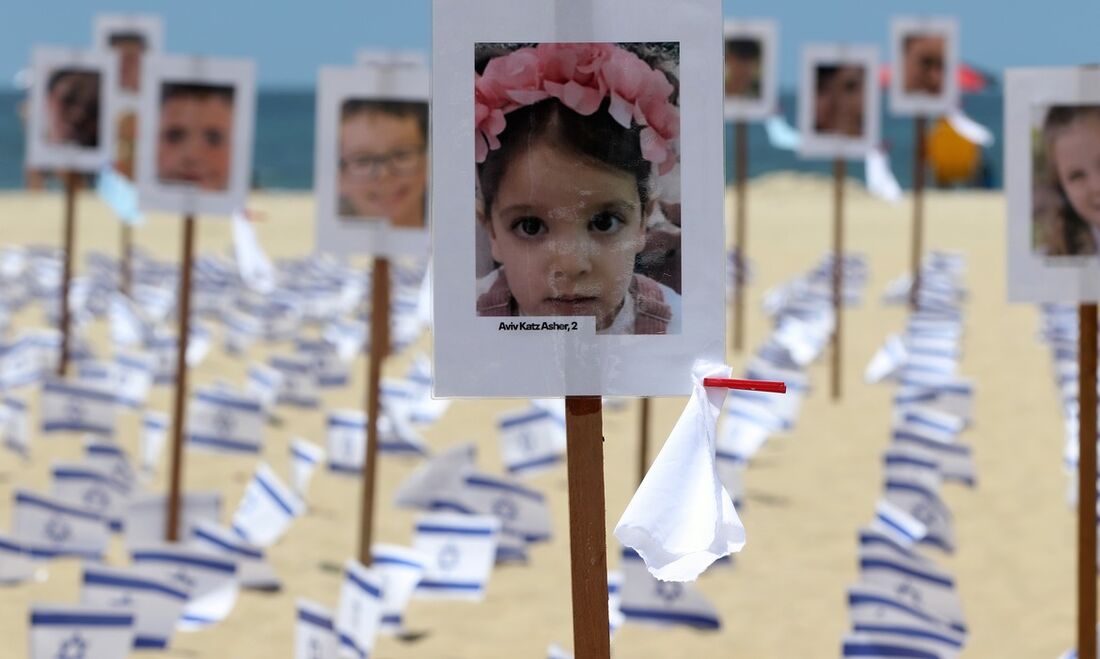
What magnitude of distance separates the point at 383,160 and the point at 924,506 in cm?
205

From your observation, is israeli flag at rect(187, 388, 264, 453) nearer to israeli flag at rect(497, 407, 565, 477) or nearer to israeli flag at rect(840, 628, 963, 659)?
israeli flag at rect(497, 407, 565, 477)

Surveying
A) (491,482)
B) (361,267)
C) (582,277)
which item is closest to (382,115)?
(491,482)

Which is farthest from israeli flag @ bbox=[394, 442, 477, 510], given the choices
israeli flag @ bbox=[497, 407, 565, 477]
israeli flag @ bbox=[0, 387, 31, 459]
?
→ israeli flag @ bbox=[0, 387, 31, 459]

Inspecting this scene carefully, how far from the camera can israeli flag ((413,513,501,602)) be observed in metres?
5.05

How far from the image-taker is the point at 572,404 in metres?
2.85

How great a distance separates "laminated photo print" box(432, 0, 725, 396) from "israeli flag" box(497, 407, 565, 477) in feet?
12.0

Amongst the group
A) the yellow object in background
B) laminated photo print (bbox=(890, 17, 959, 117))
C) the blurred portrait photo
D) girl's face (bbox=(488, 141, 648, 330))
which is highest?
the yellow object in background

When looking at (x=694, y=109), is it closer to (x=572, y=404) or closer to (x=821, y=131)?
(x=572, y=404)

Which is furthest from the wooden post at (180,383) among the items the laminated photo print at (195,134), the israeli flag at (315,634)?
the israeli flag at (315,634)

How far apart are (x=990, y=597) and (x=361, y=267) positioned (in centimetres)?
1064

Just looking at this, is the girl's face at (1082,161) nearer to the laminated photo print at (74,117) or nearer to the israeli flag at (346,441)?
the israeli flag at (346,441)

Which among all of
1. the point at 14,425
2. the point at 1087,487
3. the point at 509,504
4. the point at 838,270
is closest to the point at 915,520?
the point at 509,504

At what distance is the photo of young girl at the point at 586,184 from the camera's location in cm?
281

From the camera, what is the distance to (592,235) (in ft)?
9.32
